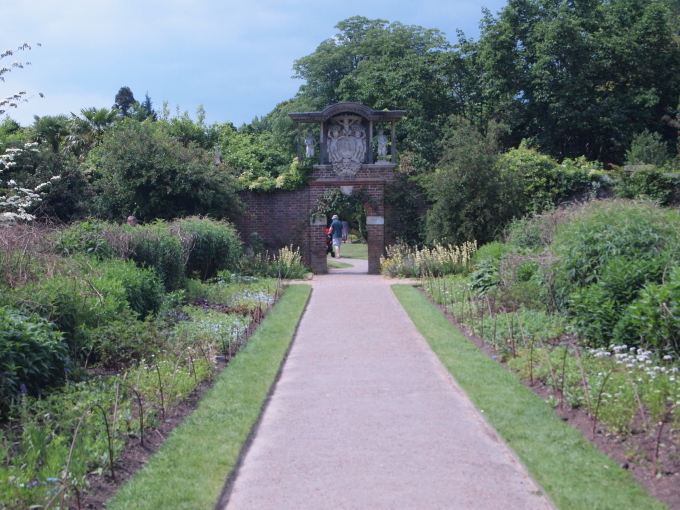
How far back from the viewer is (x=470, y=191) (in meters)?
19.1

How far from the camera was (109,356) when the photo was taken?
8055 millimetres

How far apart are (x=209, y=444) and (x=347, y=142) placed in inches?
672

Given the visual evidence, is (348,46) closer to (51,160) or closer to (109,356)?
(51,160)

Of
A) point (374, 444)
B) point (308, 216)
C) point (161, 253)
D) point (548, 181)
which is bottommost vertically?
point (374, 444)

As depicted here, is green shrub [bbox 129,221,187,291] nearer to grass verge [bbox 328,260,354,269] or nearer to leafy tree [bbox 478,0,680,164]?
grass verge [bbox 328,260,354,269]

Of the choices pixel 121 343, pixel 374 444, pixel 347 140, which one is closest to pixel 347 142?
pixel 347 140

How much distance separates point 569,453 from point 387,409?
1.93m

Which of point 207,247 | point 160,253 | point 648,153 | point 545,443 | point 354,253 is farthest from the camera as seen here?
point 354,253

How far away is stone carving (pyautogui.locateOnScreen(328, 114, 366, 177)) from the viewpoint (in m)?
21.9

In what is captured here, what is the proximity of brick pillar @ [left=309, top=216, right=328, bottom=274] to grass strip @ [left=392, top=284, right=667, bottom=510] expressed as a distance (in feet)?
42.1

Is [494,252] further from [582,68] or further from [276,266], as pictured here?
[582,68]

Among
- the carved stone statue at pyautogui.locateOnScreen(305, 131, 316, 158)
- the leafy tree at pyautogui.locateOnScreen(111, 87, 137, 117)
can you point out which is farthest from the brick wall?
the leafy tree at pyautogui.locateOnScreen(111, 87, 137, 117)

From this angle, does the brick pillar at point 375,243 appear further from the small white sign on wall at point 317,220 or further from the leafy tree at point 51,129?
the leafy tree at point 51,129

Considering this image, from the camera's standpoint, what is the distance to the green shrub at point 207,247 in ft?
51.5
